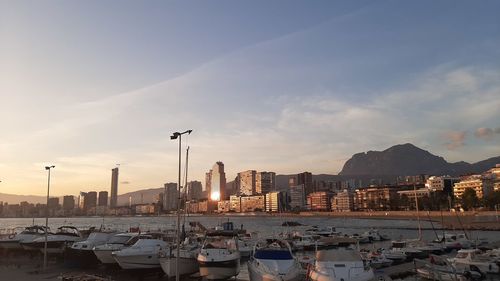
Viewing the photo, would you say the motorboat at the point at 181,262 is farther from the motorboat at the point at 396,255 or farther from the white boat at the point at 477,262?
the motorboat at the point at 396,255

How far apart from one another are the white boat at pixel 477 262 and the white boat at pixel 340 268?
12.6 meters

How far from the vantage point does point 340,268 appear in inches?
858

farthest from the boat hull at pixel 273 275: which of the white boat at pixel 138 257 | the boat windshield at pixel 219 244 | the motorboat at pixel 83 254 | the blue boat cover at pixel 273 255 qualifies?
the motorboat at pixel 83 254

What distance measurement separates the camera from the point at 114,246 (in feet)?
123

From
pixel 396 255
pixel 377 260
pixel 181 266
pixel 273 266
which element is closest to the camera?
pixel 273 266

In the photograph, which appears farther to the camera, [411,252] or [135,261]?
[411,252]

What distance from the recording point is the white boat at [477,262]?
3169 centimetres

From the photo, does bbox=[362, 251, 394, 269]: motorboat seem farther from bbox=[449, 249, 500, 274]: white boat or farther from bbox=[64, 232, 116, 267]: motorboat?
bbox=[64, 232, 116, 267]: motorboat

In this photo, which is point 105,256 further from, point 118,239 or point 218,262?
point 218,262

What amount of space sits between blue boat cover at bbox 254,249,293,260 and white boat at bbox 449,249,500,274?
14.0m

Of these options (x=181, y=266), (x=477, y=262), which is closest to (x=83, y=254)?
(x=181, y=266)

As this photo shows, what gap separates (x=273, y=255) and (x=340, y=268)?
16.2ft

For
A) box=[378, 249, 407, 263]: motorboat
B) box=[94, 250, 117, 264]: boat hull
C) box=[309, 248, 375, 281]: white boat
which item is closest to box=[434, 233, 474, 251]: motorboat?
box=[378, 249, 407, 263]: motorboat

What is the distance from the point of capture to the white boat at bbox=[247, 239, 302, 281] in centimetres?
2350
